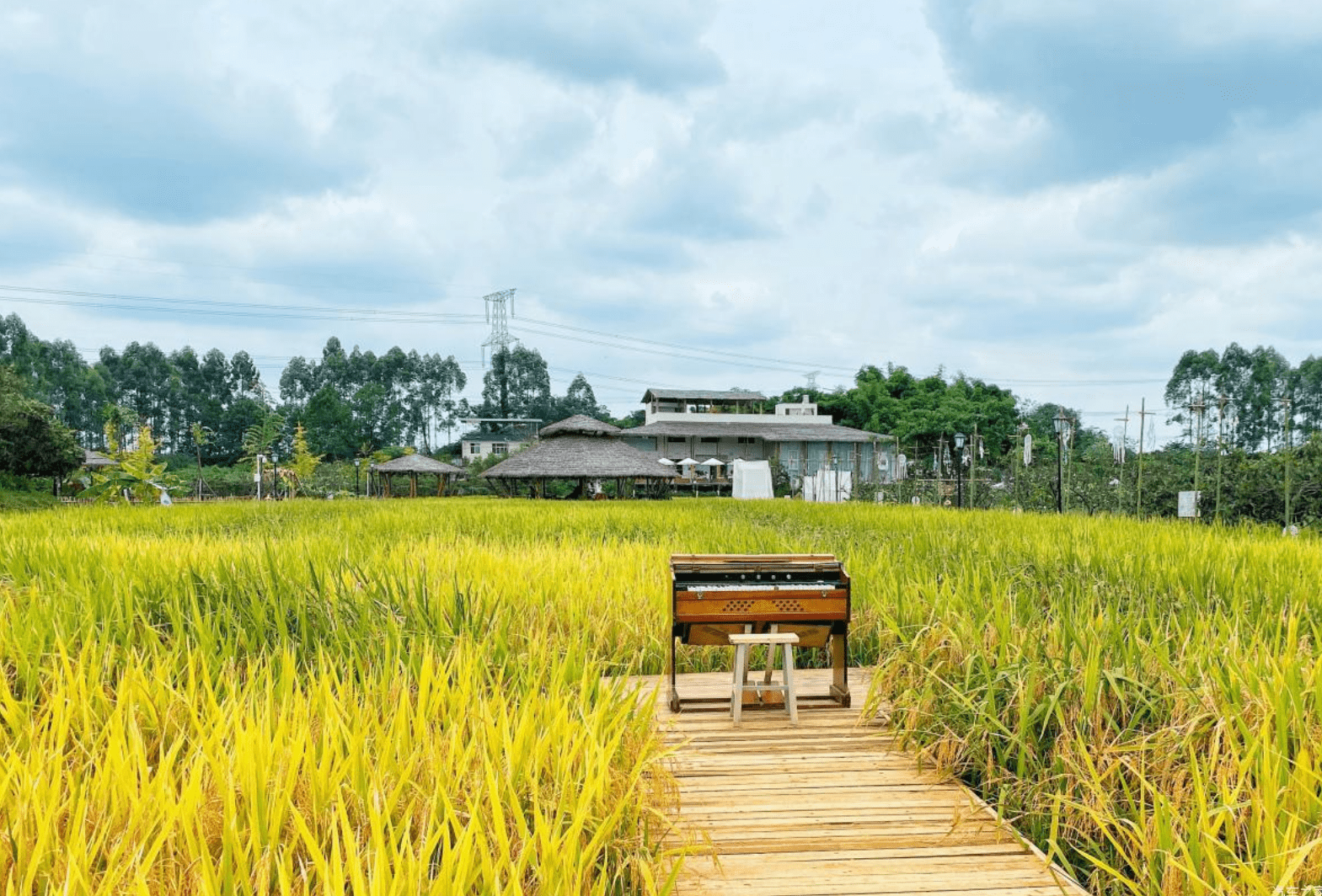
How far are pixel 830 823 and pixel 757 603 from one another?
119 cm

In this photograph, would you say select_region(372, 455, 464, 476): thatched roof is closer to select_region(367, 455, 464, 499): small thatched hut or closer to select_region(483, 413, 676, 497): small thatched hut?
select_region(367, 455, 464, 499): small thatched hut

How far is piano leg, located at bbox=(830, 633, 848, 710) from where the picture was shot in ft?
12.0

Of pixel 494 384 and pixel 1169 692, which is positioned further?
pixel 494 384

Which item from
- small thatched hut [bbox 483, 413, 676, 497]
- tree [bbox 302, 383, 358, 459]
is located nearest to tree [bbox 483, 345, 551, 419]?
tree [bbox 302, 383, 358, 459]

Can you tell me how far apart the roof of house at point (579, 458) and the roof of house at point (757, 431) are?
36.0ft

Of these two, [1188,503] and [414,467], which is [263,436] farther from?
[1188,503]

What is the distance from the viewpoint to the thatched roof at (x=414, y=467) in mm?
31641

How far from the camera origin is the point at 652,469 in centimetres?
2486

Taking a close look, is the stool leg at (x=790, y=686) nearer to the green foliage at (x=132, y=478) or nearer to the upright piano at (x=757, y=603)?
the upright piano at (x=757, y=603)

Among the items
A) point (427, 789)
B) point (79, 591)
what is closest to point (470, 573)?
point (79, 591)

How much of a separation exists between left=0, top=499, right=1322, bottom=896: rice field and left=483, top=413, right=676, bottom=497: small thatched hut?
18.6m

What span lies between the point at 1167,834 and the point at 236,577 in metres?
4.55

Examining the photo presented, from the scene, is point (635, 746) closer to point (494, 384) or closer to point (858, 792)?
point (858, 792)

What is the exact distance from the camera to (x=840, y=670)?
3.72m
